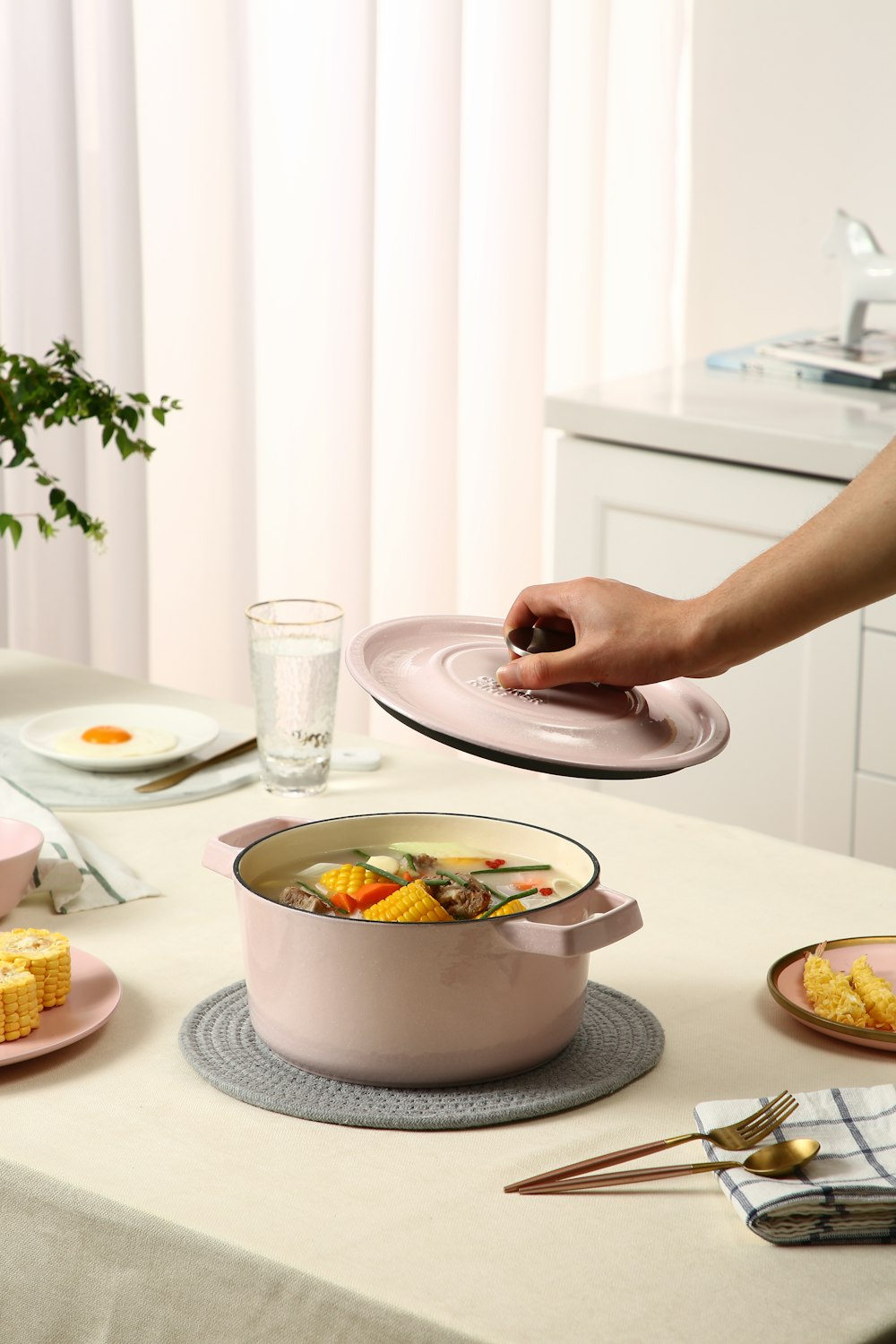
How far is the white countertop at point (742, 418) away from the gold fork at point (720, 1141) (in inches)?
52.7

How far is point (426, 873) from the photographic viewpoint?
1035 mm

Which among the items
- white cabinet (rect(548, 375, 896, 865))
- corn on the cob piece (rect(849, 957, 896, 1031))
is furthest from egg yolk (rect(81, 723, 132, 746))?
white cabinet (rect(548, 375, 896, 865))

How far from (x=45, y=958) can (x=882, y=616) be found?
4.64 feet

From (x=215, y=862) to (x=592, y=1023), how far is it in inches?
10.0

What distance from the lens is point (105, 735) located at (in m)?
1.52

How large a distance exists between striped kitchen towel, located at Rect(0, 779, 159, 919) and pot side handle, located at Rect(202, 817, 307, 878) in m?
0.18

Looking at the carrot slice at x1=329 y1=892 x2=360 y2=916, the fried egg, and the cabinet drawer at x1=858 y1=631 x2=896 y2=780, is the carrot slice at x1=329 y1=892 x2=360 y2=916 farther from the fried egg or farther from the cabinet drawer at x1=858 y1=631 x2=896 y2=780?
the cabinet drawer at x1=858 y1=631 x2=896 y2=780

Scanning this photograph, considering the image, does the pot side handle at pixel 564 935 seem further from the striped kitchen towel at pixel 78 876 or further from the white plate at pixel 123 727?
the white plate at pixel 123 727

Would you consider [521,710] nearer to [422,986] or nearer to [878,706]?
[422,986]

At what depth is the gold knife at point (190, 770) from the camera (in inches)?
56.9

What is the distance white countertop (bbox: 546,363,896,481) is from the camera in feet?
7.06

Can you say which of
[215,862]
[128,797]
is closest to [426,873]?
[215,862]

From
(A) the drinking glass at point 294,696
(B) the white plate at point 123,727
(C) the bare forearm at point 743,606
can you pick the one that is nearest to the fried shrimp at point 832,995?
(C) the bare forearm at point 743,606

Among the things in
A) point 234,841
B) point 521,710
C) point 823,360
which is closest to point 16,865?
point 234,841
